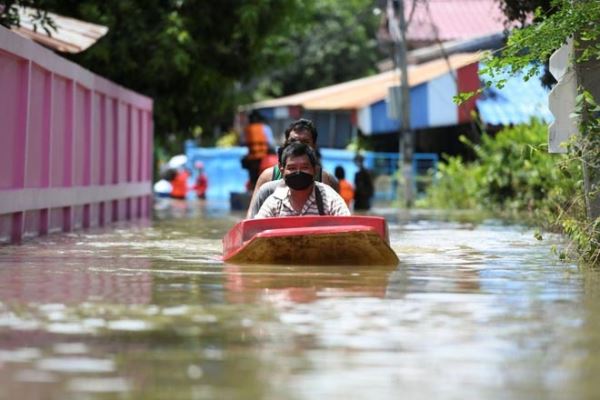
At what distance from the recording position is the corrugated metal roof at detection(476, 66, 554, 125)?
103ft

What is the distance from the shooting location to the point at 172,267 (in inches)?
479

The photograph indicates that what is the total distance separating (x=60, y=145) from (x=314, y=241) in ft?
27.0

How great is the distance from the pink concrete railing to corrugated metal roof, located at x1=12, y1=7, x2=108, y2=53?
0.46 metres

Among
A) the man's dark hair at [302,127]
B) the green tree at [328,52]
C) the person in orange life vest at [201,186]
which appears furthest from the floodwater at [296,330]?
the green tree at [328,52]

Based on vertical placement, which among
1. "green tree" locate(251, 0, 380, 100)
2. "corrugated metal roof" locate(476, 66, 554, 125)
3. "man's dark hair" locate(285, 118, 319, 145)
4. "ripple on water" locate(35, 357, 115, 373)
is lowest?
"ripple on water" locate(35, 357, 115, 373)

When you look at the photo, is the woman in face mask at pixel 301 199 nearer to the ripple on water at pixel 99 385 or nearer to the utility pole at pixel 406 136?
the ripple on water at pixel 99 385

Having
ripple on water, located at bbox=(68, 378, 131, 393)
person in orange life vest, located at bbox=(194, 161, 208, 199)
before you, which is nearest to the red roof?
person in orange life vest, located at bbox=(194, 161, 208, 199)

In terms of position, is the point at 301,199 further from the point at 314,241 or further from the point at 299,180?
the point at 314,241

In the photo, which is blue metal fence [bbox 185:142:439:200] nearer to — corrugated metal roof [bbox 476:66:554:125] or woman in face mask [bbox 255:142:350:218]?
corrugated metal roof [bbox 476:66:554:125]

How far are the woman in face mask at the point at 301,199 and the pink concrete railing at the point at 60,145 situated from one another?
4.18m

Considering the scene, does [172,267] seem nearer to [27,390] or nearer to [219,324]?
[219,324]

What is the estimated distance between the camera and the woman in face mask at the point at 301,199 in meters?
12.4

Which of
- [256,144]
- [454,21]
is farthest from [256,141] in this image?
[454,21]

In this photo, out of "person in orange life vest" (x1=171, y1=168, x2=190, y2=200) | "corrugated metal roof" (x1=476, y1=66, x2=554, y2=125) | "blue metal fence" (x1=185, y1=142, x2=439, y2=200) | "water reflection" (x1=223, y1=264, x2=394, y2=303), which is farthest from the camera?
"person in orange life vest" (x1=171, y1=168, x2=190, y2=200)
